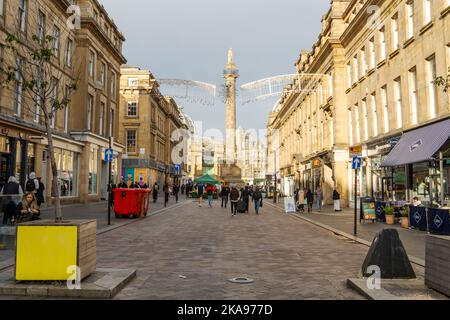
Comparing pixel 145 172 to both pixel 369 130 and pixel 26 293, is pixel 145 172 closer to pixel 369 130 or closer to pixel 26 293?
pixel 369 130

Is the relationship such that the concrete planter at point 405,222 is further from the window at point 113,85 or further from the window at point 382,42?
the window at point 113,85

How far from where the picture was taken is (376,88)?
989 inches

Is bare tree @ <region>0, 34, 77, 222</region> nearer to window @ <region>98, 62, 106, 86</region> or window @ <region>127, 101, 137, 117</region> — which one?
window @ <region>98, 62, 106, 86</region>

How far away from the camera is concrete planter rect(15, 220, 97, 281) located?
5996 millimetres

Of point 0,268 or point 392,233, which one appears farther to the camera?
point 0,268

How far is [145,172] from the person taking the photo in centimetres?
5250

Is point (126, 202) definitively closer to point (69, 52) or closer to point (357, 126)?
point (69, 52)

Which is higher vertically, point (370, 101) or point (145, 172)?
point (370, 101)

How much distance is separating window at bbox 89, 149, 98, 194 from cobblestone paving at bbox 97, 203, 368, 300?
19.4m

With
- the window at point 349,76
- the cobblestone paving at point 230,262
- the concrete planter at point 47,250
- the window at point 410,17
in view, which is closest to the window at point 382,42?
the window at point 410,17

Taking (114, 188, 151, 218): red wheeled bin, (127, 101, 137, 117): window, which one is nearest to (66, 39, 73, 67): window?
(114, 188, 151, 218): red wheeled bin

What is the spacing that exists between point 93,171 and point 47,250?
93.2ft
